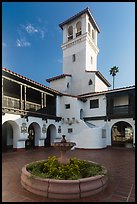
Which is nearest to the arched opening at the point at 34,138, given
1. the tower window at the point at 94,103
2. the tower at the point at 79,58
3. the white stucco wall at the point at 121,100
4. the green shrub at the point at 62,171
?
the tower window at the point at 94,103

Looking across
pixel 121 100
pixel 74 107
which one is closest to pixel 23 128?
pixel 74 107

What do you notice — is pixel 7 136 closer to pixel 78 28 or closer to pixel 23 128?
pixel 23 128

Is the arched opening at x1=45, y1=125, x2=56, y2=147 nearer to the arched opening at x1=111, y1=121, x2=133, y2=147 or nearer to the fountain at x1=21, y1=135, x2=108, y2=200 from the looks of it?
the arched opening at x1=111, y1=121, x2=133, y2=147

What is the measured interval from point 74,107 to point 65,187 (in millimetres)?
15393

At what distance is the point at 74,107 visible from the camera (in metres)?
19.7

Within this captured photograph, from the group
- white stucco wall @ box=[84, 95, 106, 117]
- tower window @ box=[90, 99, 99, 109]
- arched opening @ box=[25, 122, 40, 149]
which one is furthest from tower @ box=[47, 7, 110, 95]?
arched opening @ box=[25, 122, 40, 149]

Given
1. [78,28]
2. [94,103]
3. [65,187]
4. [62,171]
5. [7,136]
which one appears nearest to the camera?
[65,187]

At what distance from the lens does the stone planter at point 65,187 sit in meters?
4.38

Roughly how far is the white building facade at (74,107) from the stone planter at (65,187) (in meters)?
9.05

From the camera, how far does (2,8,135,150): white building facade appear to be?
14.5 metres

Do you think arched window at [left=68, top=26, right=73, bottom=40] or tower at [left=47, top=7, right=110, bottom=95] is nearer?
tower at [left=47, top=7, right=110, bottom=95]

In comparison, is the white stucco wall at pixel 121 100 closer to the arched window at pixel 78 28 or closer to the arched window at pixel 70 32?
the arched window at pixel 78 28

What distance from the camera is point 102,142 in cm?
1680

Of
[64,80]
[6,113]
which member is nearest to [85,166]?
[6,113]
